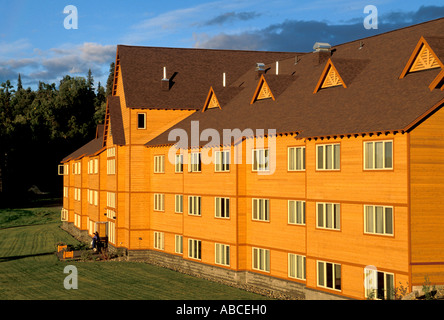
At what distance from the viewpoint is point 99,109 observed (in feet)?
453

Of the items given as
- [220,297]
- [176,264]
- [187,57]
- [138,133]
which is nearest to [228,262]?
[220,297]

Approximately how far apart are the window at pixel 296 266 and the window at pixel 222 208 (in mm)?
6280

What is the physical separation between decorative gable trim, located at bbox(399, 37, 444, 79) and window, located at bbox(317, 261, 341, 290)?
1093cm

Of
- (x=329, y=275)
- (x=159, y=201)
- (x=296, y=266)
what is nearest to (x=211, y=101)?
(x=159, y=201)

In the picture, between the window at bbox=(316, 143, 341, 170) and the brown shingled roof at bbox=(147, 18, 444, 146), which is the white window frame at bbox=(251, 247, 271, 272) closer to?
the brown shingled roof at bbox=(147, 18, 444, 146)

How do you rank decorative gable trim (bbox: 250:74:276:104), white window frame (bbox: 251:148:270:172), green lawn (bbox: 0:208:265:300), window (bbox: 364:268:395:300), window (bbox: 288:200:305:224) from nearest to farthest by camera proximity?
window (bbox: 364:268:395:300) < window (bbox: 288:200:305:224) < green lawn (bbox: 0:208:265:300) < white window frame (bbox: 251:148:270:172) < decorative gable trim (bbox: 250:74:276:104)

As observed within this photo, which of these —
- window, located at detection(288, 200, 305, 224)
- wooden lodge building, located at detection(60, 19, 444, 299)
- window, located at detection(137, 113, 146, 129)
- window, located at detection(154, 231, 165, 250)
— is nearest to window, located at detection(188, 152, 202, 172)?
wooden lodge building, located at detection(60, 19, 444, 299)

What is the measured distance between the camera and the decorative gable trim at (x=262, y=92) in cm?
4334

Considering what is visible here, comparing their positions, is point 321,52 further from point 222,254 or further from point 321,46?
point 222,254

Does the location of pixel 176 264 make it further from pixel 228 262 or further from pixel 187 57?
pixel 187 57

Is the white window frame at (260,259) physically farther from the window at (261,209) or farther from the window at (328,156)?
the window at (328,156)

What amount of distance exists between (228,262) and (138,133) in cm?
1688

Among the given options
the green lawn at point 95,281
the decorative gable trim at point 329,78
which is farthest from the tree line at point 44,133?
the decorative gable trim at point 329,78

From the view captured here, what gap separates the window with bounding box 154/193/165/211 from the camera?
166ft
